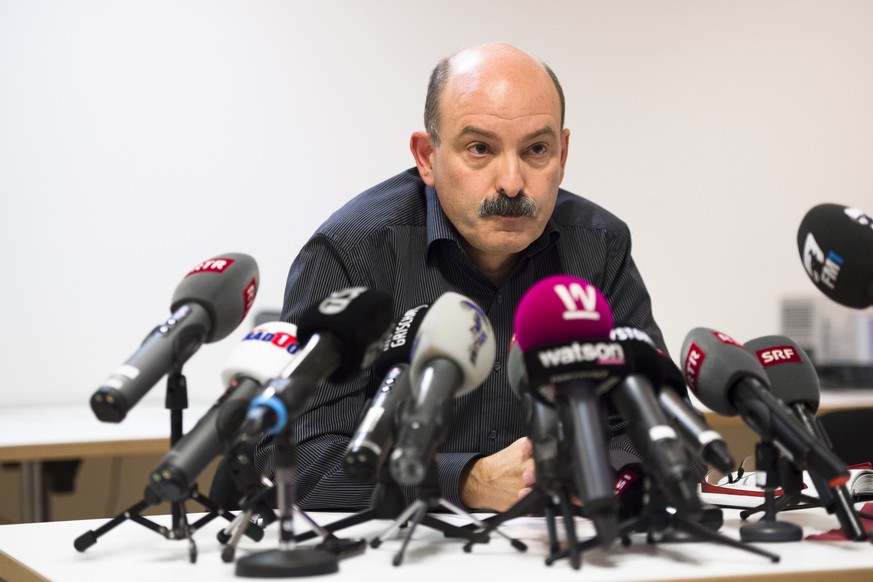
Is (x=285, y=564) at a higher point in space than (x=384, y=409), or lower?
lower

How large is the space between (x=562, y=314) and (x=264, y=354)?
33 centimetres

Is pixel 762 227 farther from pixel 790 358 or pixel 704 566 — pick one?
pixel 704 566

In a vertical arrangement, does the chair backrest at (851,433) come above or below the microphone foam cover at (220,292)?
below

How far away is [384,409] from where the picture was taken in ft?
3.44

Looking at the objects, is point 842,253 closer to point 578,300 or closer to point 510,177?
point 578,300

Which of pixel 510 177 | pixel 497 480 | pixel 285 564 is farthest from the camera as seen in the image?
pixel 510 177

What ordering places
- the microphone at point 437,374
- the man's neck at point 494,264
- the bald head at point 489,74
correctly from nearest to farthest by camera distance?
1. the microphone at point 437,374
2. the bald head at point 489,74
3. the man's neck at point 494,264

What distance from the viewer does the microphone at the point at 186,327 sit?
984 mm

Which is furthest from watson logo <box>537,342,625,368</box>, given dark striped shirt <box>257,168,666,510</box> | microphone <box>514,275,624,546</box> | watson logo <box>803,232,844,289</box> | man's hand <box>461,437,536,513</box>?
dark striped shirt <box>257,168,666,510</box>

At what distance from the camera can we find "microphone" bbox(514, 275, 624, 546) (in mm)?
929

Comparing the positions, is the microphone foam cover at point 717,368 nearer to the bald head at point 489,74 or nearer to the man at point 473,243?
the man at point 473,243

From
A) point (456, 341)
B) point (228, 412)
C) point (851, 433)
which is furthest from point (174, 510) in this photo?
point (851, 433)

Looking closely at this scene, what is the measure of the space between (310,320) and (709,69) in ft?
10.5

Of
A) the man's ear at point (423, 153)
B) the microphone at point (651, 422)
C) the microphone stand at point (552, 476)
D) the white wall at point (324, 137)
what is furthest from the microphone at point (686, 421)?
the white wall at point (324, 137)
